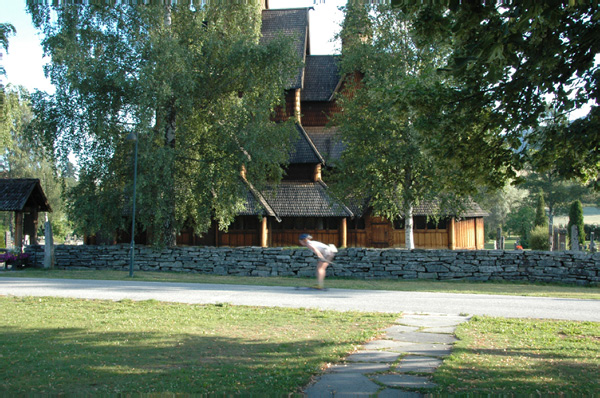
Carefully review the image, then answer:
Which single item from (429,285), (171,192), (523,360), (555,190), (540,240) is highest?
(555,190)

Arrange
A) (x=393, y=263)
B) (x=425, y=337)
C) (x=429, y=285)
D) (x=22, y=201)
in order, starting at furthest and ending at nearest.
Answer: (x=22, y=201) < (x=393, y=263) < (x=429, y=285) < (x=425, y=337)

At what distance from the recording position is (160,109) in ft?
75.3

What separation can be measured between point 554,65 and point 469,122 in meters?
1.53

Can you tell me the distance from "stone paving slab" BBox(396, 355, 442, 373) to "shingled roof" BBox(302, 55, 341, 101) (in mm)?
29617

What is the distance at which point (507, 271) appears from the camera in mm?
20469

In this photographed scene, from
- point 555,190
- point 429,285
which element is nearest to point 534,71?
point 429,285

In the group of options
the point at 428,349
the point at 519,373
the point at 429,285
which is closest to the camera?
the point at 519,373

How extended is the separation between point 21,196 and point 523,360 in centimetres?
2476

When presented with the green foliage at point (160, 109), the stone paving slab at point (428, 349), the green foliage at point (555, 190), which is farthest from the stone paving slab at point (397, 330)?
the green foliage at point (555, 190)

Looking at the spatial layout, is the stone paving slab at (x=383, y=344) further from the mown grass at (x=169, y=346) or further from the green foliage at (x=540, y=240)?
the green foliage at (x=540, y=240)

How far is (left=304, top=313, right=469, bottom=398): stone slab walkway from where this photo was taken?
17.5 ft

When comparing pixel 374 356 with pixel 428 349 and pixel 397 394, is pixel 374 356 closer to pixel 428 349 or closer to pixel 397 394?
pixel 428 349

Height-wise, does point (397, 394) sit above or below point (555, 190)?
below

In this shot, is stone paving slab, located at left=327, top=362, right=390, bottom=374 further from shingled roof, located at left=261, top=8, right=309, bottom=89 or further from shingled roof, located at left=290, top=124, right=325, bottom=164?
shingled roof, located at left=261, top=8, right=309, bottom=89
